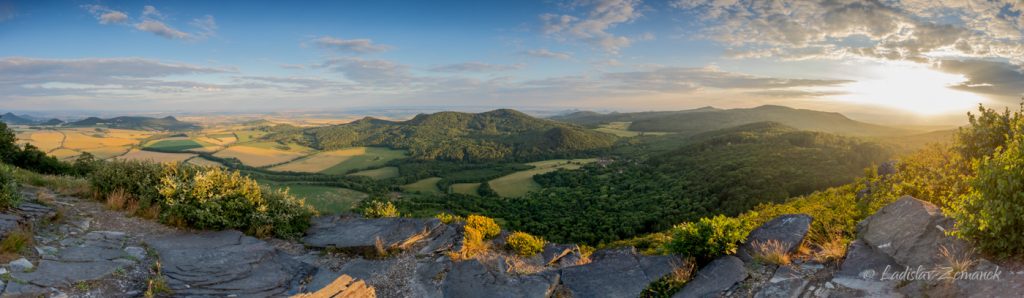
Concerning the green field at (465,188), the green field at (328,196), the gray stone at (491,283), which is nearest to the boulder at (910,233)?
the gray stone at (491,283)

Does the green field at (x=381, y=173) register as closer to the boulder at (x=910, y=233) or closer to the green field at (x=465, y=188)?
the green field at (x=465, y=188)

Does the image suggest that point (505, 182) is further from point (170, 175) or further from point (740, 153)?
point (170, 175)

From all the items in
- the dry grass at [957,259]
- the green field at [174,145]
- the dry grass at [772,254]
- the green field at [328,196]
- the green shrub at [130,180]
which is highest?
the green shrub at [130,180]

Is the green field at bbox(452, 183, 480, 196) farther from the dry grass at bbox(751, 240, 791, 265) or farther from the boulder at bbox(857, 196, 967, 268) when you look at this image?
the boulder at bbox(857, 196, 967, 268)

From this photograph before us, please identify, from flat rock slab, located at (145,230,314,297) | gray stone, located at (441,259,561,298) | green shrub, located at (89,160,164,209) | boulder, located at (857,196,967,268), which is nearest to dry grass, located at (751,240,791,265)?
boulder, located at (857,196,967,268)

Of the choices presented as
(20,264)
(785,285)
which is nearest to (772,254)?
(785,285)
